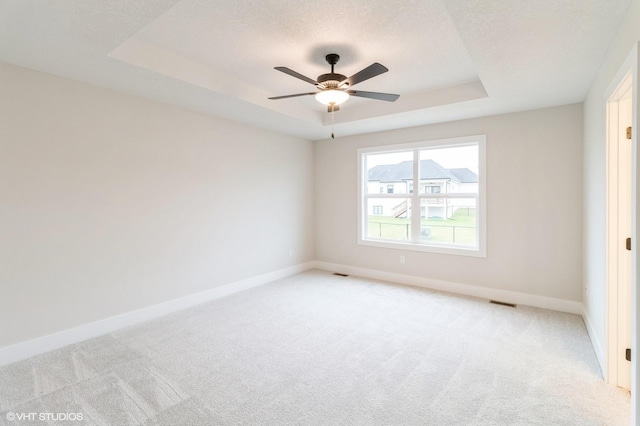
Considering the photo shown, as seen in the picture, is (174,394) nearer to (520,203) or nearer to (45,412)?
(45,412)

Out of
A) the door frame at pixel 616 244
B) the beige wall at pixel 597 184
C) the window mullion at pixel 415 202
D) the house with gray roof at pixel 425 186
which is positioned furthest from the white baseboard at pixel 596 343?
the window mullion at pixel 415 202

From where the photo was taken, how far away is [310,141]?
19.3 ft

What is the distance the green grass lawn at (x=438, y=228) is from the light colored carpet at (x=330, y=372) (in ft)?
3.76

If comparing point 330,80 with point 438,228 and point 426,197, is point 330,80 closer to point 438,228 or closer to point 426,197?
point 426,197

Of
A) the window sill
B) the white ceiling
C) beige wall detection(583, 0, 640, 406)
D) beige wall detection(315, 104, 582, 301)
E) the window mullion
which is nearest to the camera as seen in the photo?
the white ceiling

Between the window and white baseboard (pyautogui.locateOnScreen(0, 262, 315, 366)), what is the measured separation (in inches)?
89.5

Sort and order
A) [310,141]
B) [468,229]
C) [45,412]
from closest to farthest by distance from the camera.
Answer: [45,412], [468,229], [310,141]

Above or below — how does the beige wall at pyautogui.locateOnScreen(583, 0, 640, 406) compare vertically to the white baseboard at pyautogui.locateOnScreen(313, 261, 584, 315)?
above

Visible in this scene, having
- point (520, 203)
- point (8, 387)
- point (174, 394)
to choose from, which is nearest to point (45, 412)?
point (8, 387)

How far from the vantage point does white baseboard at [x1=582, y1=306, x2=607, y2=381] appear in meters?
2.38

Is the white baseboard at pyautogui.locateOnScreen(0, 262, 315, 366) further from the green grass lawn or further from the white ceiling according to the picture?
the white ceiling

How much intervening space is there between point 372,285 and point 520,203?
7.51ft

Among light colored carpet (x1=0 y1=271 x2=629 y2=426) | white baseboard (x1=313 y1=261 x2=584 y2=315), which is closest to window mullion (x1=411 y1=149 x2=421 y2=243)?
white baseboard (x1=313 y1=261 x2=584 y2=315)

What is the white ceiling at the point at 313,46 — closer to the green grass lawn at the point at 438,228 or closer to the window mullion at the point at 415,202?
the window mullion at the point at 415,202
